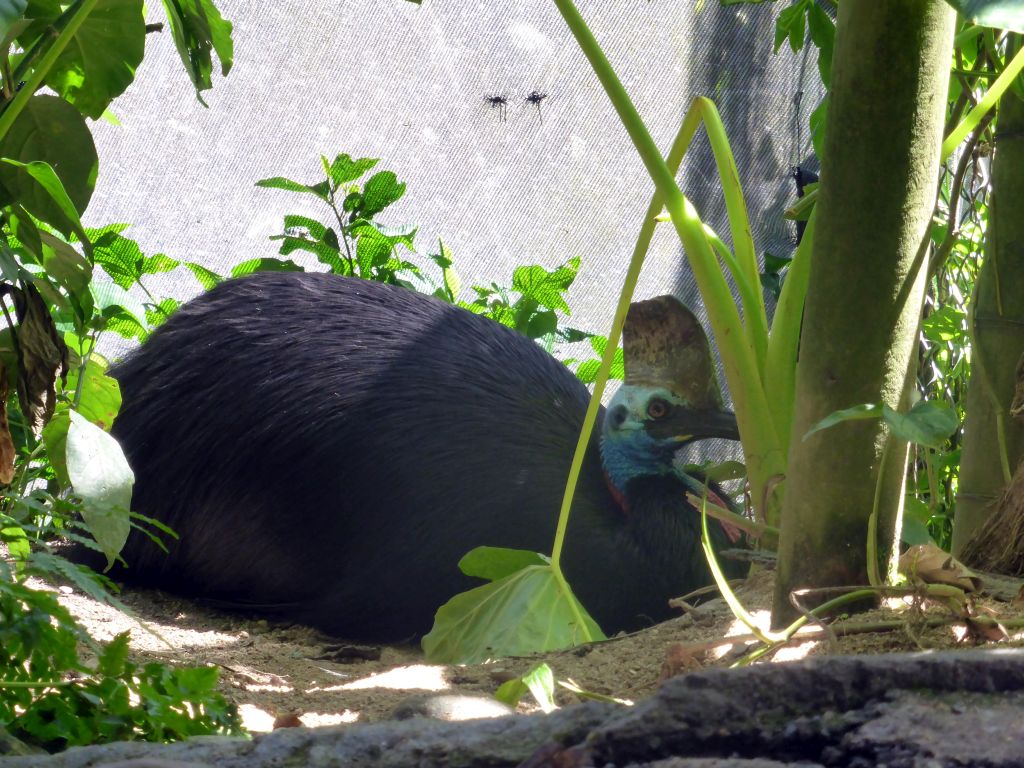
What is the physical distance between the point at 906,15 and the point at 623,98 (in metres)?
0.36

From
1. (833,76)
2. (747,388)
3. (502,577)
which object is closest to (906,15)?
(833,76)

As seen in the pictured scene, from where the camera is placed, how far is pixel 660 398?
2.72 meters

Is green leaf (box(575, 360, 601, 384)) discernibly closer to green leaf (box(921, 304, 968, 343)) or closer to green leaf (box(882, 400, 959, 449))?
green leaf (box(921, 304, 968, 343))

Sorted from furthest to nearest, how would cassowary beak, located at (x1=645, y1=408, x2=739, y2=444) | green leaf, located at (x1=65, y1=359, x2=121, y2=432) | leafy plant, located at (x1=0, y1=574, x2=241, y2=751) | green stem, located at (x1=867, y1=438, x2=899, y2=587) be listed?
cassowary beak, located at (x1=645, y1=408, x2=739, y2=444)
green leaf, located at (x1=65, y1=359, x2=121, y2=432)
green stem, located at (x1=867, y1=438, x2=899, y2=587)
leafy plant, located at (x1=0, y1=574, x2=241, y2=751)

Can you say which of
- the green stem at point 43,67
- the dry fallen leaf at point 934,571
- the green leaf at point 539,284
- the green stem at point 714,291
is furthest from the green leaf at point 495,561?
the green leaf at point 539,284

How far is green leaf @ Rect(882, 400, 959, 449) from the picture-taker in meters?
1.14

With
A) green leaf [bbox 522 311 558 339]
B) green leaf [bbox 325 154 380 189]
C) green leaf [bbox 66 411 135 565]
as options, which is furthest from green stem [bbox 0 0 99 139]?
green leaf [bbox 522 311 558 339]

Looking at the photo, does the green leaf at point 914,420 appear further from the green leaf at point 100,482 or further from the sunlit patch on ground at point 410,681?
the green leaf at point 100,482

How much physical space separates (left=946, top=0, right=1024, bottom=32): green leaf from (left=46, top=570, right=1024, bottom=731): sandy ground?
1.86ft

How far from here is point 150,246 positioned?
3.44 meters

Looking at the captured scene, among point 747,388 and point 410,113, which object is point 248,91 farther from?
point 747,388

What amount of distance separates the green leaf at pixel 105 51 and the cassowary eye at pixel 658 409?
151cm

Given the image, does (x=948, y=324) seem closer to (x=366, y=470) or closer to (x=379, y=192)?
(x=366, y=470)

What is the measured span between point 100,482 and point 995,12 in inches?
39.8
